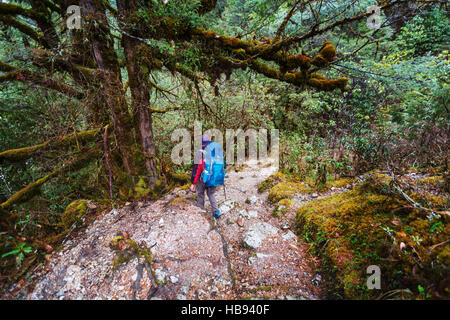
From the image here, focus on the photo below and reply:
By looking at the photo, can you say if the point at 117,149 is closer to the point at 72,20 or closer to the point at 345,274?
the point at 72,20

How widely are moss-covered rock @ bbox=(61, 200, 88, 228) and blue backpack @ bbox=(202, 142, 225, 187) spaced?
279cm

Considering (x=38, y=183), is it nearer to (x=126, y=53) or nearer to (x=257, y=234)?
(x=126, y=53)

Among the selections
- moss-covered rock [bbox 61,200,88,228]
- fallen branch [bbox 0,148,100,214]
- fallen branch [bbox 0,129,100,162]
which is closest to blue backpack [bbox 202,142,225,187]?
fallen branch [bbox 0,129,100,162]

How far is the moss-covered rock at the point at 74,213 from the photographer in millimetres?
3788

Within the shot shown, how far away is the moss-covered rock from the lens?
3.79 meters

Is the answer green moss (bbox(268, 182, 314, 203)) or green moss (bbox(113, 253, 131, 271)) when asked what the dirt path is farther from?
green moss (bbox(268, 182, 314, 203))

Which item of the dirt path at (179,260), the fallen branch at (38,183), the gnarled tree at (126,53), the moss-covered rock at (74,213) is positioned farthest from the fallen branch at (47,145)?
the dirt path at (179,260)

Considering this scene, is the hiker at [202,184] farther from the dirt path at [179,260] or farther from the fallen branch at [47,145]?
the fallen branch at [47,145]

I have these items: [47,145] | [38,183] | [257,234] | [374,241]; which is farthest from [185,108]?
[374,241]

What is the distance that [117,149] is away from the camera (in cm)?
446

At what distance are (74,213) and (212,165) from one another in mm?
3210

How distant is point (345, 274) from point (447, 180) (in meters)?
2.22

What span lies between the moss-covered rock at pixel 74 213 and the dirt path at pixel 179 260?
435 millimetres
